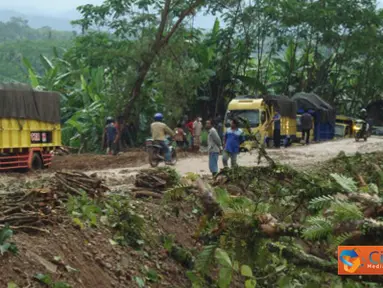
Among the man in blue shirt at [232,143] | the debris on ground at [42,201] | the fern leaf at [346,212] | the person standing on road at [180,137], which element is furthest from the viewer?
the person standing on road at [180,137]

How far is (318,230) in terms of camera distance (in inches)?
167

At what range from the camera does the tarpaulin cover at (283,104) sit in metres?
31.7

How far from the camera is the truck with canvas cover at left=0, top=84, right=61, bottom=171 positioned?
18.5m

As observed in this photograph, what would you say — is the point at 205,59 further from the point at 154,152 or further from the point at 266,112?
the point at 154,152

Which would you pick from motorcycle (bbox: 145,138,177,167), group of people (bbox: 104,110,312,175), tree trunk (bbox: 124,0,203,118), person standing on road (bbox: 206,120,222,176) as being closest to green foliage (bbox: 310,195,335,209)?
group of people (bbox: 104,110,312,175)

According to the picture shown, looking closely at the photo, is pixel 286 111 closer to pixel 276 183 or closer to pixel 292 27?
pixel 292 27

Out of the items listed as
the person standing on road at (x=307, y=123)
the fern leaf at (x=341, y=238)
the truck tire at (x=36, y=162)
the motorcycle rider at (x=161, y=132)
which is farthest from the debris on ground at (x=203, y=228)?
the person standing on road at (x=307, y=123)

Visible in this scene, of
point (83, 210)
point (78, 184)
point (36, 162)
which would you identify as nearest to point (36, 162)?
point (36, 162)

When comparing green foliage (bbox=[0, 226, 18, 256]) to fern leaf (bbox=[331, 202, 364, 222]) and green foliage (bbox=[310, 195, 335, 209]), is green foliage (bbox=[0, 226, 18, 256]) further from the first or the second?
fern leaf (bbox=[331, 202, 364, 222])

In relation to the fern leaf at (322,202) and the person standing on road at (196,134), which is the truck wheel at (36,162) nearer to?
the person standing on road at (196,134)

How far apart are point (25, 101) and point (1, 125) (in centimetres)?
142

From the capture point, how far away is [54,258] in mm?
6953

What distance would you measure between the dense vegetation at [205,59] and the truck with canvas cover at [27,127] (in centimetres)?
799

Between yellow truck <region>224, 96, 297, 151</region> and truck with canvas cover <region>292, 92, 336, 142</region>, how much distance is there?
3122mm
